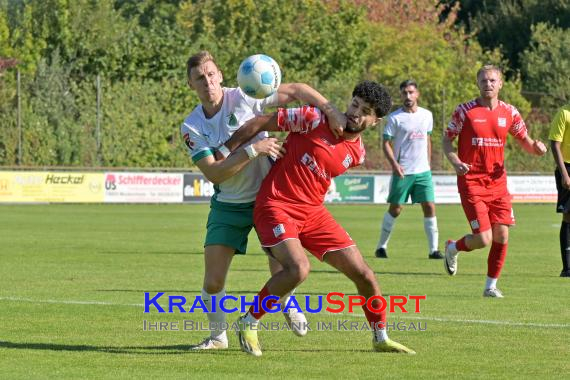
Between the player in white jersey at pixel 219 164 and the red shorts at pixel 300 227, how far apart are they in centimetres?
30

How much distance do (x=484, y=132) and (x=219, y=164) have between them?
5158mm


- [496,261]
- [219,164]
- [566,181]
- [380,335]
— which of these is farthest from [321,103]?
[566,181]

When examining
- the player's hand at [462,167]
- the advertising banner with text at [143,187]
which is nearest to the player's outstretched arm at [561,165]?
the player's hand at [462,167]

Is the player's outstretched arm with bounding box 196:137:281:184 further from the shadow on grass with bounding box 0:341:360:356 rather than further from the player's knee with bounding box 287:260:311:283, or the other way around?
the shadow on grass with bounding box 0:341:360:356

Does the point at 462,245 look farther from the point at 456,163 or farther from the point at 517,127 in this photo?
the point at 517,127

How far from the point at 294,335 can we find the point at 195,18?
49.5 m

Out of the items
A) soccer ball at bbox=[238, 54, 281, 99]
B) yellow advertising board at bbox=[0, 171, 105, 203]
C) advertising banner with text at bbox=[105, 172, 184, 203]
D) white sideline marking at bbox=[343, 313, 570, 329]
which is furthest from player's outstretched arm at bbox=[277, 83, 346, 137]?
advertising banner with text at bbox=[105, 172, 184, 203]

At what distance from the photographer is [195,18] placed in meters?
58.1

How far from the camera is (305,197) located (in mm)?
8555

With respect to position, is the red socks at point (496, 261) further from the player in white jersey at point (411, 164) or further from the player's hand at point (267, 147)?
the player in white jersey at point (411, 164)

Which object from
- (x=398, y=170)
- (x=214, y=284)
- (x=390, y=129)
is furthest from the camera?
(x=390, y=129)

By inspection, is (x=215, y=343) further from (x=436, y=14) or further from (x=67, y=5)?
(x=436, y=14)

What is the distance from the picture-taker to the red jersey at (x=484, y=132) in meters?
12.9

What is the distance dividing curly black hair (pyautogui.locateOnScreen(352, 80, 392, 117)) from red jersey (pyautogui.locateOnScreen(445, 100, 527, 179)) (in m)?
4.75
